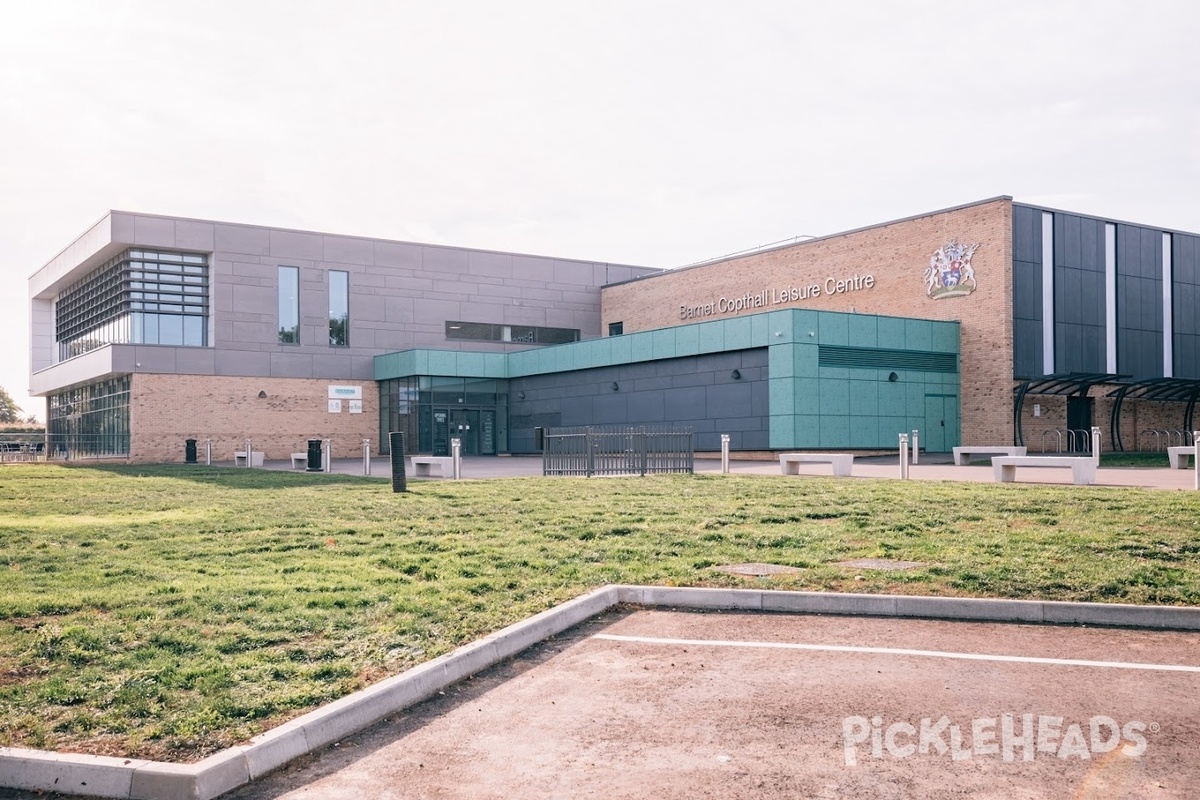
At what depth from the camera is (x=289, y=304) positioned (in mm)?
45719

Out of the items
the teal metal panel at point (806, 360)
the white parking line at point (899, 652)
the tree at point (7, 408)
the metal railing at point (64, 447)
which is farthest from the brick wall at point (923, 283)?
the tree at point (7, 408)

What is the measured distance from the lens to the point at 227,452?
43.8m

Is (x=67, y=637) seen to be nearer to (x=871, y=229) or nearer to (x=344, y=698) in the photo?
(x=344, y=698)

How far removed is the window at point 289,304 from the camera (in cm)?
4547

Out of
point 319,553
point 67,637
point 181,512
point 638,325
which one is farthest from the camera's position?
point 638,325

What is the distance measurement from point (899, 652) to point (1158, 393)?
3884cm

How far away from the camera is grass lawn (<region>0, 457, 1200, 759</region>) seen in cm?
565

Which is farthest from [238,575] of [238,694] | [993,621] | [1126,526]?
[1126,526]

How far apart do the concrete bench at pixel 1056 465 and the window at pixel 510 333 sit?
33.2 m

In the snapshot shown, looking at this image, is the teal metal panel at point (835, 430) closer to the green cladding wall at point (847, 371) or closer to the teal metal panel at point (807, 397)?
the green cladding wall at point (847, 371)

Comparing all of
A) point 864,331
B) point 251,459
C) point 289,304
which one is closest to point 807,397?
point 864,331

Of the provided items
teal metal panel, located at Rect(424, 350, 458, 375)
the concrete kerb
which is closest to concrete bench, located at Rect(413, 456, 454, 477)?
teal metal panel, located at Rect(424, 350, 458, 375)

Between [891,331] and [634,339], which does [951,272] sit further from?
[634,339]

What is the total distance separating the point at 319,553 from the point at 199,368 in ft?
118
